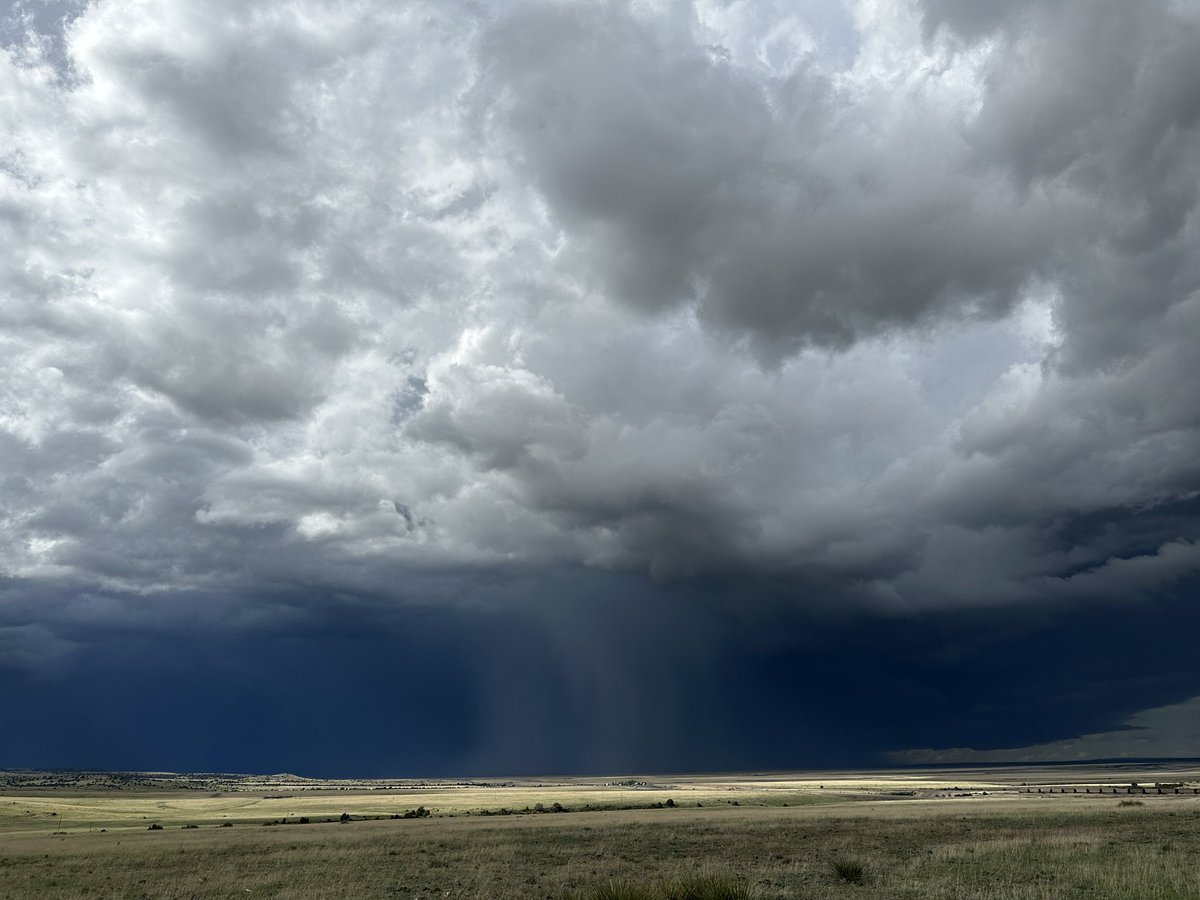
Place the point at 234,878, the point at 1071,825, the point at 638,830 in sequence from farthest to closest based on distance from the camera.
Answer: the point at 638,830 → the point at 1071,825 → the point at 234,878

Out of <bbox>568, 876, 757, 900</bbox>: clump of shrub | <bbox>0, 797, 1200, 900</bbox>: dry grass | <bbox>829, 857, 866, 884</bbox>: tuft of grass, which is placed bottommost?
<bbox>0, 797, 1200, 900</bbox>: dry grass

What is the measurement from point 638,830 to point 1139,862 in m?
32.4

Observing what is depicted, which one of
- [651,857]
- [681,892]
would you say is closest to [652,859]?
[651,857]

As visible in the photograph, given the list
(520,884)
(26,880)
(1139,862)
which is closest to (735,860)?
(520,884)

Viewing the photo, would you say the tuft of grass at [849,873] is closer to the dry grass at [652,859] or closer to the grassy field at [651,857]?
the grassy field at [651,857]

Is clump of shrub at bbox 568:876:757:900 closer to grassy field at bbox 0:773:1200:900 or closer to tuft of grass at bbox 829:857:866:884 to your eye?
grassy field at bbox 0:773:1200:900

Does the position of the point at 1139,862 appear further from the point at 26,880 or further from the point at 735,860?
the point at 26,880

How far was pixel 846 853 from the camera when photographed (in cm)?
3628

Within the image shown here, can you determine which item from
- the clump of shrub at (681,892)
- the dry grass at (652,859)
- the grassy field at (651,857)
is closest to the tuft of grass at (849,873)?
the grassy field at (651,857)

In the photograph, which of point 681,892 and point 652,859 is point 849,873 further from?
point 652,859

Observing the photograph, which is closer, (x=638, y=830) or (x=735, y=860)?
(x=735, y=860)

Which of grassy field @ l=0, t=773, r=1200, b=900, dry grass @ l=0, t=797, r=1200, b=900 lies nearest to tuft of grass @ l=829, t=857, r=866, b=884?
grassy field @ l=0, t=773, r=1200, b=900

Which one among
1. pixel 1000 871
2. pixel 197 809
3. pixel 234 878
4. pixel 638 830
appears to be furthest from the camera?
pixel 197 809

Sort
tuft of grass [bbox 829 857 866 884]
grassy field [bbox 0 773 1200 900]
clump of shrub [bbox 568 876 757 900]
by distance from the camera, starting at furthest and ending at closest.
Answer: tuft of grass [bbox 829 857 866 884] → grassy field [bbox 0 773 1200 900] → clump of shrub [bbox 568 876 757 900]
